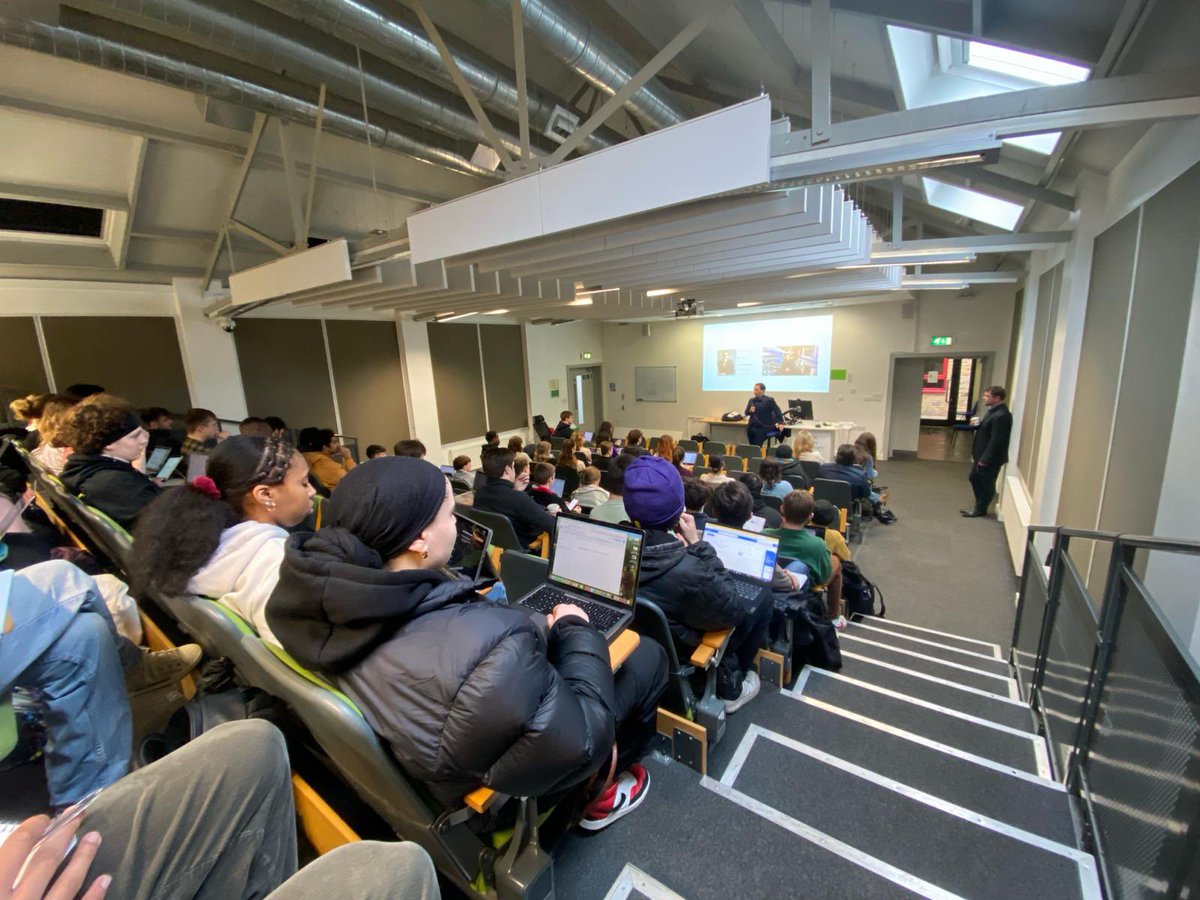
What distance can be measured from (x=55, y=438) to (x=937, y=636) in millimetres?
5607

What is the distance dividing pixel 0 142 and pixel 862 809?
7370 mm

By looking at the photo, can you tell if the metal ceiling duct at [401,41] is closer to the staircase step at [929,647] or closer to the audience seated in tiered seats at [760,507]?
the audience seated in tiered seats at [760,507]

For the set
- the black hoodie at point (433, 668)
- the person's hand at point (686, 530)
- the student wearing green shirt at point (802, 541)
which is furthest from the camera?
the student wearing green shirt at point (802, 541)

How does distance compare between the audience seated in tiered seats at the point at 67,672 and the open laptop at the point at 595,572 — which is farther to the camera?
the open laptop at the point at 595,572

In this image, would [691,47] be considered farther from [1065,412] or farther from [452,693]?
[452,693]

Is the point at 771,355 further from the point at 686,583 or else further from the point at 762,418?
the point at 686,583

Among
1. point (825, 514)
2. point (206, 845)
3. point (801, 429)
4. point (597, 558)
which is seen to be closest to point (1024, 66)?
point (825, 514)

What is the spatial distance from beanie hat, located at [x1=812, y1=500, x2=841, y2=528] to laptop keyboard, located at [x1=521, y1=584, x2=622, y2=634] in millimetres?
2875

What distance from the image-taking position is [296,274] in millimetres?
3982

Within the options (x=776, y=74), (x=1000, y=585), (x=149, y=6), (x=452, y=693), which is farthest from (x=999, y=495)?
(x=149, y=6)

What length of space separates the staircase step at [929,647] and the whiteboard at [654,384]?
837 cm

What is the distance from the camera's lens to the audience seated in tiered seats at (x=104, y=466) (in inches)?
85.0

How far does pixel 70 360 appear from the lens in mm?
5246

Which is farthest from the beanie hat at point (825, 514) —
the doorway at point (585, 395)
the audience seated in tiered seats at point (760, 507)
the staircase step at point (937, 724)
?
the doorway at point (585, 395)
